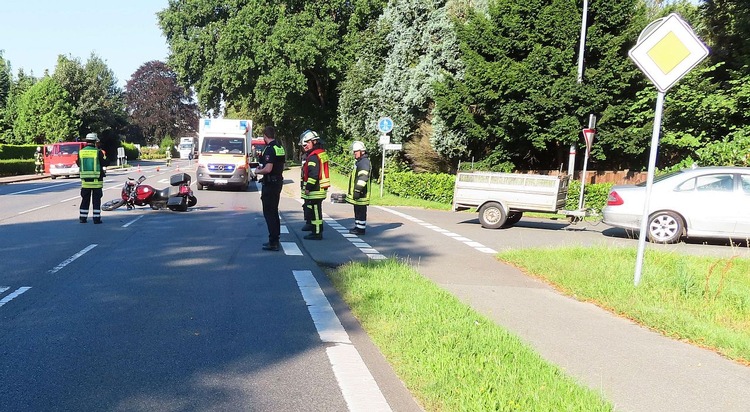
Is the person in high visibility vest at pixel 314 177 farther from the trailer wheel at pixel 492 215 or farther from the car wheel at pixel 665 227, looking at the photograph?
the car wheel at pixel 665 227

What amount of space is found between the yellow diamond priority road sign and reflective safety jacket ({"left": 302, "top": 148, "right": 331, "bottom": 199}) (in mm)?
5942

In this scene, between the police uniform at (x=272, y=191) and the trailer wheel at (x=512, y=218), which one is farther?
the trailer wheel at (x=512, y=218)

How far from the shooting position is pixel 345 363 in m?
4.73

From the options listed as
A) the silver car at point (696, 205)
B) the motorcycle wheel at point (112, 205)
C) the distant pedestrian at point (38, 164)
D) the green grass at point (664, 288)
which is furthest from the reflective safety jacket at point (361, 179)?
the distant pedestrian at point (38, 164)

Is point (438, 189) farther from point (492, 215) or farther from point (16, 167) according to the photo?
point (16, 167)

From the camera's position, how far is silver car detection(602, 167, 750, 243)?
39.5 ft

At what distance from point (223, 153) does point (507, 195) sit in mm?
15080

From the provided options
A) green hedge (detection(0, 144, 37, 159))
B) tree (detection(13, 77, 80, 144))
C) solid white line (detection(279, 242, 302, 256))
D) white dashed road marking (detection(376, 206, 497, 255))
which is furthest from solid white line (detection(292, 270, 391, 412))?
tree (detection(13, 77, 80, 144))

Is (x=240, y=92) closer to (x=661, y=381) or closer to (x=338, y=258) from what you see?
(x=338, y=258)

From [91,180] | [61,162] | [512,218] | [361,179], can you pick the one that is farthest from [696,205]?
[61,162]

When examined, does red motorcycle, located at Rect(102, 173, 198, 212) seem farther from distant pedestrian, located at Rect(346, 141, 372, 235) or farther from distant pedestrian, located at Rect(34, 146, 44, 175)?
distant pedestrian, located at Rect(34, 146, 44, 175)

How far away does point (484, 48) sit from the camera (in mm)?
23609

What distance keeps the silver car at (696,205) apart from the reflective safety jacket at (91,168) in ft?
38.0

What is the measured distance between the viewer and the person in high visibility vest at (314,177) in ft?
36.4
